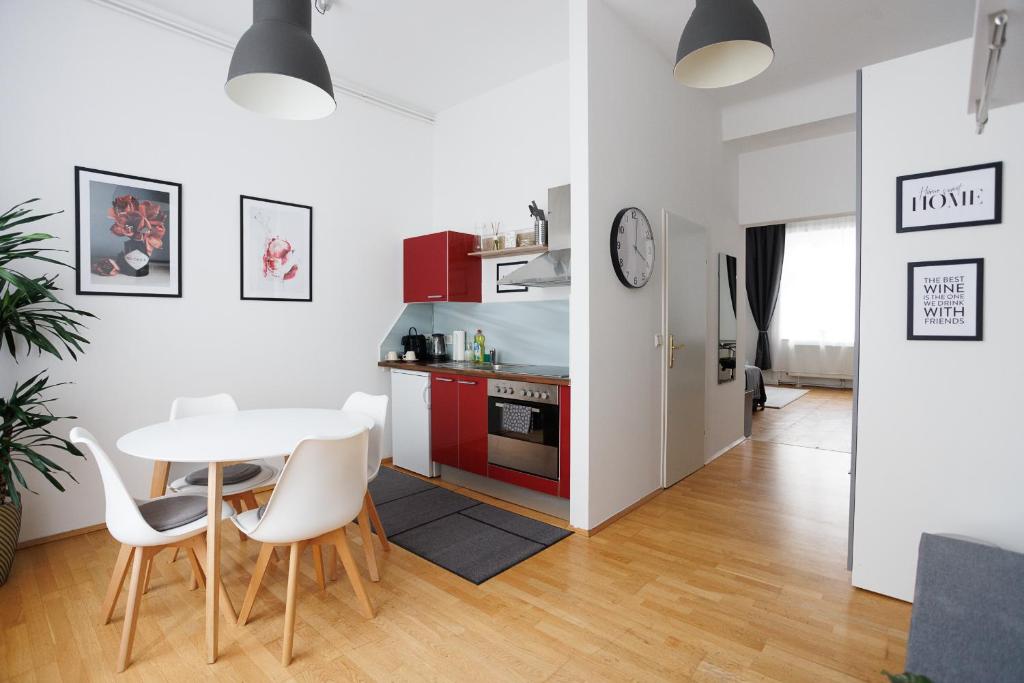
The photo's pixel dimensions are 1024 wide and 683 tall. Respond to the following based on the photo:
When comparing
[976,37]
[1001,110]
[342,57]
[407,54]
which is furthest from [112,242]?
[1001,110]

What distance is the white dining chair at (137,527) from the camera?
183 centimetres

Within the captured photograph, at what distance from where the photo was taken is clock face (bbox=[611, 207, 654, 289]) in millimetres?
3184

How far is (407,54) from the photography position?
12.3ft

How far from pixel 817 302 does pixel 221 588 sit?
30.4 feet

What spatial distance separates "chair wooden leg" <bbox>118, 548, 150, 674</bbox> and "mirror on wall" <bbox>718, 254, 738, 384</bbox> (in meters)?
4.35

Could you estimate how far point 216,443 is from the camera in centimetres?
205

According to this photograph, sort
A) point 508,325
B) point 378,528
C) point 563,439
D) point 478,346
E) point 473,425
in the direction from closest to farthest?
point 378,528
point 563,439
point 473,425
point 508,325
point 478,346

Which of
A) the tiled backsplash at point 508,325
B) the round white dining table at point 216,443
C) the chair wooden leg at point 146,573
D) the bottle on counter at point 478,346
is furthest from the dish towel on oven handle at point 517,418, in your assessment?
the chair wooden leg at point 146,573

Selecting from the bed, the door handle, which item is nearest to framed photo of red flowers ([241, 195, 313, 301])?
the door handle

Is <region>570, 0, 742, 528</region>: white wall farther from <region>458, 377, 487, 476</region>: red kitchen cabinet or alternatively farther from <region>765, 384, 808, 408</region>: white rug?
<region>765, 384, 808, 408</region>: white rug

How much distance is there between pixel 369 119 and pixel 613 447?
3380 millimetres

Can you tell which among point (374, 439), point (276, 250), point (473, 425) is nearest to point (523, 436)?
point (473, 425)

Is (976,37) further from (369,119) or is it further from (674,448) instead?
(369,119)

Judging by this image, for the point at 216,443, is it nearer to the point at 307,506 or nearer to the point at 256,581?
Result: the point at 307,506
